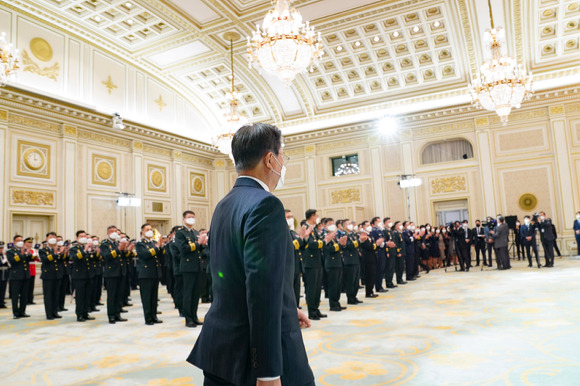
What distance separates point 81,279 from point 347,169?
508 inches

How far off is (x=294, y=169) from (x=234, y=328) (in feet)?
58.9

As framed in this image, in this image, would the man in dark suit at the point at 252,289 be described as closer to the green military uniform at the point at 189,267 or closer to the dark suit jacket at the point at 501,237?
the green military uniform at the point at 189,267

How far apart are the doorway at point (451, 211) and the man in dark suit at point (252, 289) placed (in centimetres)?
1604

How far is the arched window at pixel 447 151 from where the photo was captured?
16.6 m

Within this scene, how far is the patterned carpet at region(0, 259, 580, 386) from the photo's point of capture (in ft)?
11.7

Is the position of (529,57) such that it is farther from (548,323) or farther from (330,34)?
(548,323)

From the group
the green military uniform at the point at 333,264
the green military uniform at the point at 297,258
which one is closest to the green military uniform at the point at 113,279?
the green military uniform at the point at 297,258

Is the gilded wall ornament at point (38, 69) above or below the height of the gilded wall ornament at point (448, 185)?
above

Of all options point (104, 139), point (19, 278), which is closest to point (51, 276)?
point (19, 278)

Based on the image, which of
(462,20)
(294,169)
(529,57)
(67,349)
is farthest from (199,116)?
(67,349)

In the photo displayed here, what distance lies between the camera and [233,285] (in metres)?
1.51

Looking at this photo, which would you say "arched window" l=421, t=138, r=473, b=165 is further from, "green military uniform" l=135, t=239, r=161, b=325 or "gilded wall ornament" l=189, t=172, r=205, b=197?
"green military uniform" l=135, t=239, r=161, b=325

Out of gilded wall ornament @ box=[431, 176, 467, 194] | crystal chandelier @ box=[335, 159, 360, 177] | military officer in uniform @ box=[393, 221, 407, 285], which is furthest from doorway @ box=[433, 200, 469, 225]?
military officer in uniform @ box=[393, 221, 407, 285]

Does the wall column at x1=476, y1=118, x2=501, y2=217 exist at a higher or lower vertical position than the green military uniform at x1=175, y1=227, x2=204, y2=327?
higher
